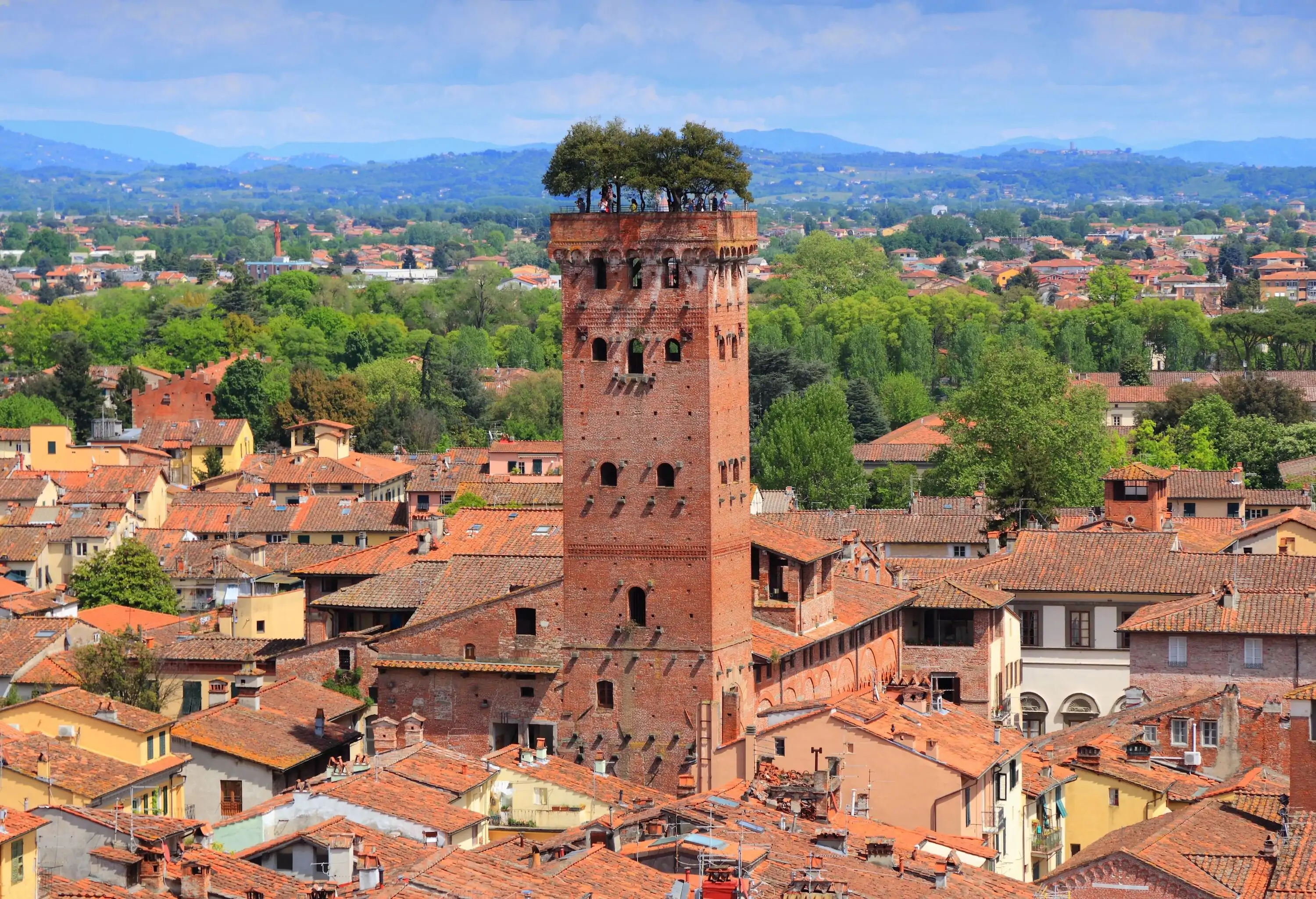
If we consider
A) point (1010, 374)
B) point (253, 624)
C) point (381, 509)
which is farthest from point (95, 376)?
point (253, 624)

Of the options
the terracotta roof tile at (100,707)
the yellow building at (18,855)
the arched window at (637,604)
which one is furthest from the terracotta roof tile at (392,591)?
the yellow building at (18,855)

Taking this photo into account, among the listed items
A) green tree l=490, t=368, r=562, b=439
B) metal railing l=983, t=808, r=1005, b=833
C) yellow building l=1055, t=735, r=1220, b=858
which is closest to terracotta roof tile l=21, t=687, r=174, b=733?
metal railing l=983, t=808, r=1005, b=833

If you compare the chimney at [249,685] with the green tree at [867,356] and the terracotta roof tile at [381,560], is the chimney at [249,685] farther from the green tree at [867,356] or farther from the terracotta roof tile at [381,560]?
the green tree at [867,356]

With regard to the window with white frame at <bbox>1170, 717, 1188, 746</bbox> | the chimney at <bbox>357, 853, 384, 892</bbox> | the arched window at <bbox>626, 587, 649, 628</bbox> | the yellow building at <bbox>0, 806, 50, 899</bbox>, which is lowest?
the window with white frame at <bbox>1170, 717, 1188, 746</bbox>

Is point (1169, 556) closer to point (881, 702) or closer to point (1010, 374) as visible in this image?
point (881, 702)

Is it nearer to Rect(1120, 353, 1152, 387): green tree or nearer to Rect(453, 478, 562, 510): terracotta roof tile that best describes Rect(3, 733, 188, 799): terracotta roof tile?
Rect(453, 478, 562, 510): terracotta roof tile

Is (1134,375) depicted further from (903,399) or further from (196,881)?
(196,881)

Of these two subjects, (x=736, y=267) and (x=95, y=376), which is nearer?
(x=736, y=267)
